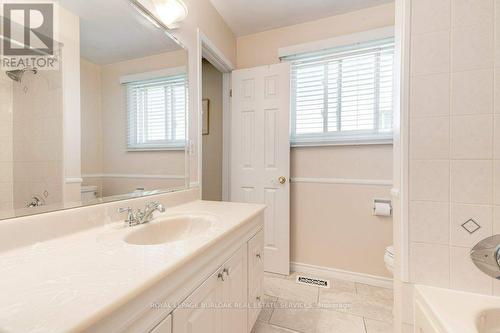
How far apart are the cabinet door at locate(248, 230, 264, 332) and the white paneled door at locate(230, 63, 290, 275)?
771 mm

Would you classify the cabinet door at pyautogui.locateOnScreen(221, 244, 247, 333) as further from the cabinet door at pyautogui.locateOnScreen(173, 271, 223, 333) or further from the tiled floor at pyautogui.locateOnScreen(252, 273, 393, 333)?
the tiled floor at pyautogui.locateOnScreen(252, 273, 393, 333)

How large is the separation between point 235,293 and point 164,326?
0.49 metres

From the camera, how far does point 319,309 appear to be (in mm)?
1624

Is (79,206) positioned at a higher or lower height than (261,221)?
higher

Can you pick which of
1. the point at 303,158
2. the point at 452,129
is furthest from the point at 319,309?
the point at 452,129

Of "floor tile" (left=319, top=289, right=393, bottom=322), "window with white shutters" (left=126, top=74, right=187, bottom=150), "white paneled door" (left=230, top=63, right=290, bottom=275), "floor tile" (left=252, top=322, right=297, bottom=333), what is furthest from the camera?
"white paneled door" (left=230, top=63, right=290, bottom=275)

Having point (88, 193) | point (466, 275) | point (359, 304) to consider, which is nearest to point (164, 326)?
point (88, 193)

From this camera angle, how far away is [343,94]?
206 centimetres

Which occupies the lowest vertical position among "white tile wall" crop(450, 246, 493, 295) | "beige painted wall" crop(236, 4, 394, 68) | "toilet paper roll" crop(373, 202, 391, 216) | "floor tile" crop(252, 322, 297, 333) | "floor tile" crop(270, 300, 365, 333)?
"floor tile" crop(252, 322, 297, 333)

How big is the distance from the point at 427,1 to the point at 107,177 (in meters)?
1.62

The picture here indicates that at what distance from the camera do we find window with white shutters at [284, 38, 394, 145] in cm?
191

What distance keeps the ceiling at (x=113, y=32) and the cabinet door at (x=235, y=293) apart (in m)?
1.09

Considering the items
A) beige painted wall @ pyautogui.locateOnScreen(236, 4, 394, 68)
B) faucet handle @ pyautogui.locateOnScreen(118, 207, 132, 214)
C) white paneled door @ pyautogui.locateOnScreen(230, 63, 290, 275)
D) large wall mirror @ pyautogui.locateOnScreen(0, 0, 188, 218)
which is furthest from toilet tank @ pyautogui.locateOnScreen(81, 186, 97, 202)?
beige painted wall @ pyautogui.locateOnScreen(236, 4, 394, 68)

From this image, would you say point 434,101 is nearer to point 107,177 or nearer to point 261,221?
point 261,221
